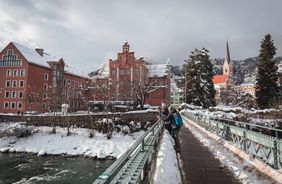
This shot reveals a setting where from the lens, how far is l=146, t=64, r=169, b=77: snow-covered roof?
Answer: 63.2 metres

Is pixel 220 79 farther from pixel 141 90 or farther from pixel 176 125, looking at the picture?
pixel 176 125

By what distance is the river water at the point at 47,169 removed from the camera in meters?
21.5

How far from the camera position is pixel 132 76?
61.8m

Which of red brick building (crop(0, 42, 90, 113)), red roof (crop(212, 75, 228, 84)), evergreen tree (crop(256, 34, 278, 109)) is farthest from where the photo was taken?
red roof (crop(212, 75, 228, 84))

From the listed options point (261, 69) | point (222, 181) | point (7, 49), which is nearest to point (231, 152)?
point (222, 181)

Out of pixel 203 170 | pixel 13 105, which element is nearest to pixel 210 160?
pixel 203 170

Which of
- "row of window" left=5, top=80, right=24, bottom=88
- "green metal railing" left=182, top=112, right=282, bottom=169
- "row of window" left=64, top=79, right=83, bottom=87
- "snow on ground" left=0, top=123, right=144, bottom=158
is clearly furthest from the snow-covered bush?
"green metal railing" left=182, top=112, right=282, bottom=169

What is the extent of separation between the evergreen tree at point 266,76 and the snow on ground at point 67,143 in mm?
22011

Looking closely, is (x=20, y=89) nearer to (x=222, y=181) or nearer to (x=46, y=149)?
(x=46, y=149)

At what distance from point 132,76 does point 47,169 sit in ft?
127

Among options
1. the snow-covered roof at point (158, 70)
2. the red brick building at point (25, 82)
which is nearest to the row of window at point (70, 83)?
the red brick building at point (25, 82)

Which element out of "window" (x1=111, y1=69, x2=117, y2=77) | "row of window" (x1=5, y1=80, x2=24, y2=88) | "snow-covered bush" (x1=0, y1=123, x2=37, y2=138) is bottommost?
"snow-covered bush" (x1=0, y1=123, x2=37, y2=138)

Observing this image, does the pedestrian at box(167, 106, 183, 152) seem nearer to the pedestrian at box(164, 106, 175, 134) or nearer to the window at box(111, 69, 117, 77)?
the pedestrian at box(164, 106, 175, 134)

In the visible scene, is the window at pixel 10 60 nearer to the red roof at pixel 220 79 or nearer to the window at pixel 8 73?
the window at pixel 8 73
